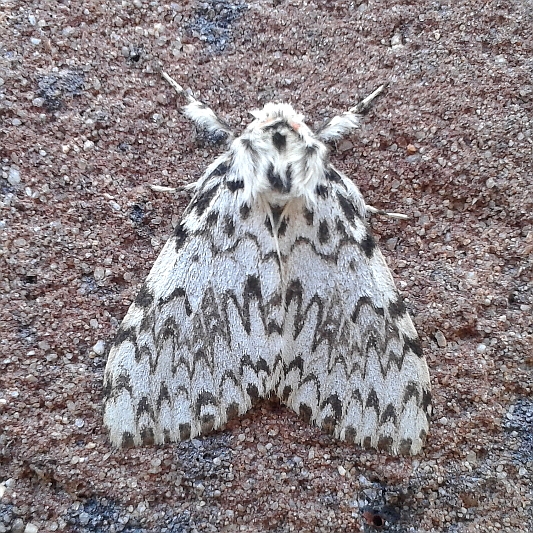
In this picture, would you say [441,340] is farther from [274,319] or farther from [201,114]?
[201,114]

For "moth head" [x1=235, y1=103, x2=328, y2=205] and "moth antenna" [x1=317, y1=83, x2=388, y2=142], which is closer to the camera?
"moth head" [x1=235, y1=103, x2=328, y2=205]

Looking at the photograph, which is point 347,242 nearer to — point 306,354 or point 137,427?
point 306,354

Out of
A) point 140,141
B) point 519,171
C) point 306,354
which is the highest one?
point 140,141

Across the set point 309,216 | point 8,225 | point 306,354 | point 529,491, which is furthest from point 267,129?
point 529,491

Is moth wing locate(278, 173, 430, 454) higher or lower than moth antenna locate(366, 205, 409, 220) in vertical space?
lower

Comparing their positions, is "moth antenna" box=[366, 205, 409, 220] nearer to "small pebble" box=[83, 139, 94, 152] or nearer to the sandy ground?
the sandy ground

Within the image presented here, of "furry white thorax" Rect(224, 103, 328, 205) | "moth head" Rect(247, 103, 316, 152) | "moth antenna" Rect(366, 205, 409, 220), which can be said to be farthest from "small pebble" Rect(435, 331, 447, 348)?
"moth head" Rect(247, 103, 316, 152)

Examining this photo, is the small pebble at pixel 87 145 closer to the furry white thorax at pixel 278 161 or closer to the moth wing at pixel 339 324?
the furry white thorax at pixel 278 161

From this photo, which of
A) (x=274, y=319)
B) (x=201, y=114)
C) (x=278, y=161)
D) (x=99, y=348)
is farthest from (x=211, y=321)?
(x=201, y=114)
